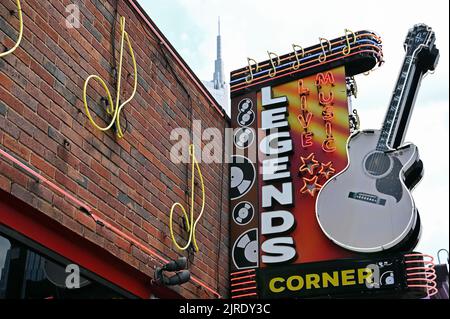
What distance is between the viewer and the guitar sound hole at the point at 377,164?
33.2ft

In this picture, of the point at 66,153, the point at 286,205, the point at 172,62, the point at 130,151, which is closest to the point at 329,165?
the point at 286,205

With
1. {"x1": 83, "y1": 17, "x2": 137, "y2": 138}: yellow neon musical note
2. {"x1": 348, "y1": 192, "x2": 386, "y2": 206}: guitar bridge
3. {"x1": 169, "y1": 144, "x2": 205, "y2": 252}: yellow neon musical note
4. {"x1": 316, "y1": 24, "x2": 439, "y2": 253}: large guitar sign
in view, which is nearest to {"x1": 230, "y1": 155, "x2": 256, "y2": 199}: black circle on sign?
{"x1": 169, "y1": 144, "x2": 205, "y2": 252}: yellow neon musical note

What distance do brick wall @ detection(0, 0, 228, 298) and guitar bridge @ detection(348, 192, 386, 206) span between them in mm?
1964

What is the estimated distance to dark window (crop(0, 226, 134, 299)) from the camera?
6.29m

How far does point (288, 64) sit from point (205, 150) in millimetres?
2248

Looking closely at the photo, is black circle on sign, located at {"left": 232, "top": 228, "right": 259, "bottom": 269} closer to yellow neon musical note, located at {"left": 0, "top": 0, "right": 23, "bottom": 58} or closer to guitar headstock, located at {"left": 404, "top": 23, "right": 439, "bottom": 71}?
guitar headstock, located at {"left": 404, "top": 23, "right": 439, "bottom": 71}

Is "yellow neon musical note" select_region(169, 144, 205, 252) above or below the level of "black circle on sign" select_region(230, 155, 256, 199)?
below

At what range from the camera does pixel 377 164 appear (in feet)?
33.5

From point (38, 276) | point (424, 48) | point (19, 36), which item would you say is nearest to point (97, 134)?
point (19, 36)

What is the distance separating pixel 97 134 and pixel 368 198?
421cm

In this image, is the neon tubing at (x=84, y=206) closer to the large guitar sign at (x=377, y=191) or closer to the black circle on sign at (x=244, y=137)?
the large guitar sign at (x=377, y=191)

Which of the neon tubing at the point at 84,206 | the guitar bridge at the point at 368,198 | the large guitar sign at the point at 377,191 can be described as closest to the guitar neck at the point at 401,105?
the large guitar sign at the point at 377,191

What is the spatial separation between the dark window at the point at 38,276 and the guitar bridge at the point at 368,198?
13.4ft

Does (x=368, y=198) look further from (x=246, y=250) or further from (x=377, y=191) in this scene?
(x=246, y=250)
